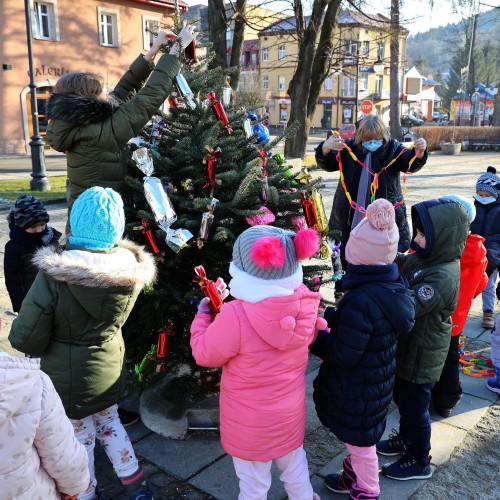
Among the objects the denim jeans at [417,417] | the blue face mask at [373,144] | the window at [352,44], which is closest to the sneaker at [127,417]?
the denim jeans at [417,417]

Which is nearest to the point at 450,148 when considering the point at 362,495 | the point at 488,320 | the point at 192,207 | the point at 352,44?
the point at 352,44

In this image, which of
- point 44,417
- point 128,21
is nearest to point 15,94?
point 128,21

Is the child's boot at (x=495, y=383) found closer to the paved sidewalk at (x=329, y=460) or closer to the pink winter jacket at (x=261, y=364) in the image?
the paved sidewalk at (x=329, y=460)

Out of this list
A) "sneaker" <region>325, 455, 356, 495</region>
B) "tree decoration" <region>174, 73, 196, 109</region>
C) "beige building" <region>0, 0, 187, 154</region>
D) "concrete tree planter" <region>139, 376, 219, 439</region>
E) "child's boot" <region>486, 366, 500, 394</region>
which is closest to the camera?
"sneaker" <region>325, 455, 356, 495</region>

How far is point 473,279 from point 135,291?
224 cm

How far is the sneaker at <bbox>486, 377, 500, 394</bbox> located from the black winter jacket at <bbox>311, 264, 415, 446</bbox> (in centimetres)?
182

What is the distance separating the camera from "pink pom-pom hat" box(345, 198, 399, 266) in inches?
96.7

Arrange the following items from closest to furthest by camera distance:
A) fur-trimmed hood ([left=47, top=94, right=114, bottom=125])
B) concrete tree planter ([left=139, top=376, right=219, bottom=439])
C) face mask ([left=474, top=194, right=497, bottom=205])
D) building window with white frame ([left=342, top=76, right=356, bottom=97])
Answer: fur-trimmed hood ([left=47, top=94, right=114, bottom=125])
concrete tree planter ([left=139, top=376, right=219, bottom=439])
face mask ([left=474, top=194, right=497, bottom=205])
building window with white frame ([left=342, top=76, right=356, bottom=97])

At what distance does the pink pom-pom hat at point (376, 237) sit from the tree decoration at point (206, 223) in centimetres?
82

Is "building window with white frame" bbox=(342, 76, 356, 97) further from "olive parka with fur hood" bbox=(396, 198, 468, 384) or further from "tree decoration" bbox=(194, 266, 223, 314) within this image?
"tree decoration" bbox=(194, 266, 223, 314)

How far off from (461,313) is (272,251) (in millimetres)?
1897

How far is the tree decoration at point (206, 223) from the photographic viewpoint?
293 centimetres

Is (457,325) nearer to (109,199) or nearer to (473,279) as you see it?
(473,279)

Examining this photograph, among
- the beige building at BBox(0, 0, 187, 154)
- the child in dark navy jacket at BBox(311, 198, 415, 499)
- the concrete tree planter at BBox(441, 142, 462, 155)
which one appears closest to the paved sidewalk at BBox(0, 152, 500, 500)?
the child in dark navy jacket at BBox(311, 198, 415, 499)
